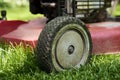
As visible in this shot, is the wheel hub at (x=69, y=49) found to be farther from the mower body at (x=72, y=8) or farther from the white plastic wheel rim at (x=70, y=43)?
the mower body at (x=72, y=8)

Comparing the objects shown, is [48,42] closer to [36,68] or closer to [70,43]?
[70,43]

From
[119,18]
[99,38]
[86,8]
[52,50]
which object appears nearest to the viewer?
[52,50]

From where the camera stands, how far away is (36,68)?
3.77 m

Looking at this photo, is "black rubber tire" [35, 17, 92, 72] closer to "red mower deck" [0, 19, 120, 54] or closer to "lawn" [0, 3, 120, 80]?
"lawn" [0, 3, 120, 80]

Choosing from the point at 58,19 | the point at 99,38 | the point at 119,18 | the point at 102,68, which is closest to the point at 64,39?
the point at 58,19

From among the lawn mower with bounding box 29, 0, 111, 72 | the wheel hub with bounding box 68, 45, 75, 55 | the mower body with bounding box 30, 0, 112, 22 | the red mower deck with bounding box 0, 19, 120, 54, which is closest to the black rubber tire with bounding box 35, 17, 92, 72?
the lawn mower with bounding box 29, 0, 111, 72

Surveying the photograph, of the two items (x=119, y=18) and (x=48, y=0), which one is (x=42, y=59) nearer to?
(x=48, y=0)

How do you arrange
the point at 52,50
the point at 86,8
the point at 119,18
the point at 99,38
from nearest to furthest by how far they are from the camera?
the point at 52,50 → the point at 99,38 → the point at 86,8 → the point at 119,18

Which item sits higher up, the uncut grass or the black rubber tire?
the black rubber tire

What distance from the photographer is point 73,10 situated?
432 cm

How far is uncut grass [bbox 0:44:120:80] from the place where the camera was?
3514mm

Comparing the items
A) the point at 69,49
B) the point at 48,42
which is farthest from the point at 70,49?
the point at 48,42

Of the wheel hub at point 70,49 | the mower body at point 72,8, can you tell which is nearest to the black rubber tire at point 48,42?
the wheel hub at point 70,49

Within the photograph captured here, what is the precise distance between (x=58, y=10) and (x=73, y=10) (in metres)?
0.18
